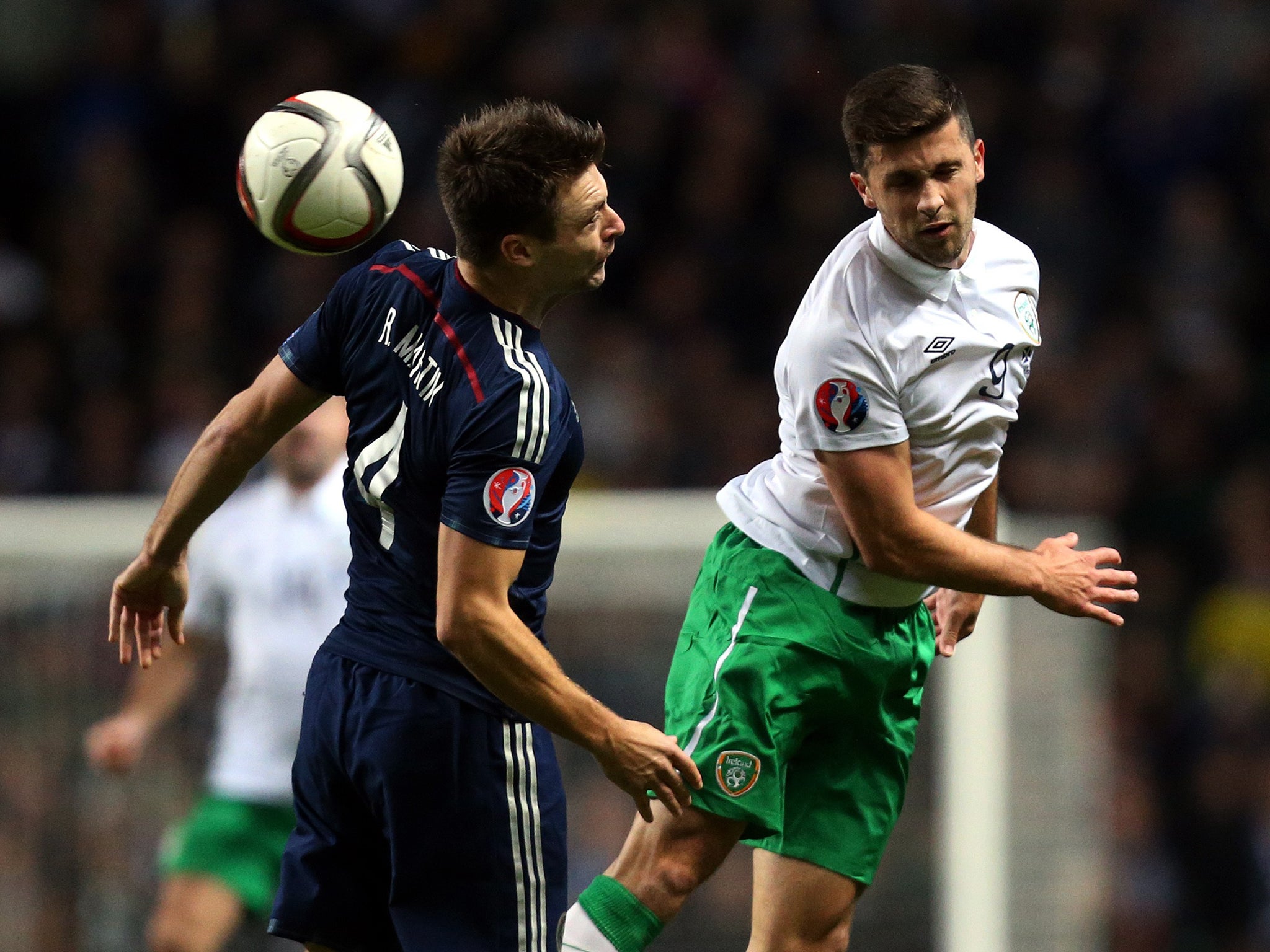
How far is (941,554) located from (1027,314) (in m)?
0.58

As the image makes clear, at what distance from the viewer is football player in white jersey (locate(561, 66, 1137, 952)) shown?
12.0 feet

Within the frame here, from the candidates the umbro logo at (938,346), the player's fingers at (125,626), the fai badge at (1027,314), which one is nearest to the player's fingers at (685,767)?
the umbro logo at (938,346)

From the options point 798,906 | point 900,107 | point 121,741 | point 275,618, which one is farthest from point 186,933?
point 900,107

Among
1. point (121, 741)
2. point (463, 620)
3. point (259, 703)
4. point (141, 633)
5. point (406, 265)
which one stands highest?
point (406, 265)

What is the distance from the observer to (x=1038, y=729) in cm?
737

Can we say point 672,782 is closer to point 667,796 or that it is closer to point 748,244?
point 667,796

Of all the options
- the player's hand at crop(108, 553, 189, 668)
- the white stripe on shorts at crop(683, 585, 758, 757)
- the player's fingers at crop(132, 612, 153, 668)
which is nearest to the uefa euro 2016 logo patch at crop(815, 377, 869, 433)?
the white stripe on shorts at crop(683, 585, 758, 757)

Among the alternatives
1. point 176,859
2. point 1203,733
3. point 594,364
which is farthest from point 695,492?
point 176,859

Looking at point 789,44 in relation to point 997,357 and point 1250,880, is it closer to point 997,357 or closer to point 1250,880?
point 1250,880

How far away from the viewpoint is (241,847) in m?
6.20

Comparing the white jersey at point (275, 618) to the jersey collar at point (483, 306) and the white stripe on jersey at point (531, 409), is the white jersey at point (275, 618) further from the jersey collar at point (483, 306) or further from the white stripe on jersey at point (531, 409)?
the white stripe on jersey at point (531, 409)

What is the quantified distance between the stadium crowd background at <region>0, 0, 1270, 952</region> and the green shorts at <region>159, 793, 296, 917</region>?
9.76ft

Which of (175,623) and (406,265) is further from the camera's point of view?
(175,623)

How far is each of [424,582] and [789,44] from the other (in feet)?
24.6
